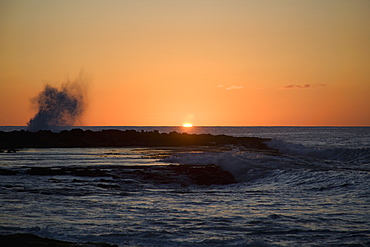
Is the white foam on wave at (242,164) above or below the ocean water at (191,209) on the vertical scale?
above

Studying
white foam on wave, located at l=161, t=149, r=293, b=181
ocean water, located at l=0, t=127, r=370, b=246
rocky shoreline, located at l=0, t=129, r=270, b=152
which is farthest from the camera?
rocky shoreline, located at l=0, t=129, r=270, b=152

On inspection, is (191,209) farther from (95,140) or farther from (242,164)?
(95,140)

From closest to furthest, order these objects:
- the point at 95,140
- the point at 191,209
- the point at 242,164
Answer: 1. the point at 191,209
2. the point at 242,164
3. the point at 95,140

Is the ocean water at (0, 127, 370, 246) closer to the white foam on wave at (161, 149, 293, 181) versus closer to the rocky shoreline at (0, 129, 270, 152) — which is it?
the white foam on wave at (161, 149, 293, 181)

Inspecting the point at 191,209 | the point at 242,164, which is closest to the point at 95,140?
the point at 242,164

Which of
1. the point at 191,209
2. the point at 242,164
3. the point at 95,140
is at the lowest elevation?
the point at 191,209

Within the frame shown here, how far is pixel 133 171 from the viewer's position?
24562mm

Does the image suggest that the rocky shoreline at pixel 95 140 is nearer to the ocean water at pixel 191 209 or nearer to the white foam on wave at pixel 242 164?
the white foam on wave at pixel 242 164

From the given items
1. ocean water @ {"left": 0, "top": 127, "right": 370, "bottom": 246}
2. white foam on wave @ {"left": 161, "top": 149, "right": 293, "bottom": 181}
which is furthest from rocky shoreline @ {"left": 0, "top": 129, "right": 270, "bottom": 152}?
ocean water @ {"left": 0, "top": 127, "right": 370, "bottom": 246}

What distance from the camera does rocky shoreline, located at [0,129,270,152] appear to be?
53594mm

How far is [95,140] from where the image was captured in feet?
193

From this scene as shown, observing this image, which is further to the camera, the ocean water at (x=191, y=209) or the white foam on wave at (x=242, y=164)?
the white foam on wave at (x=242, y=164)

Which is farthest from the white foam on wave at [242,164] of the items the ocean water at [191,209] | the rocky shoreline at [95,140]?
the rocky shoreline at [95,140]

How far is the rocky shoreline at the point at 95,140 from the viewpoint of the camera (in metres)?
53.6
